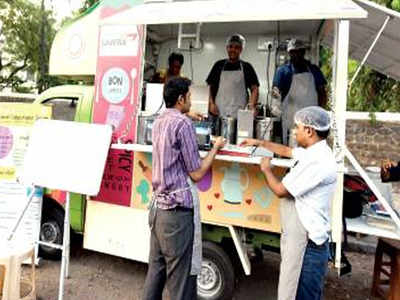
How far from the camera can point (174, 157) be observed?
2.59m

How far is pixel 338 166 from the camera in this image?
2.74m

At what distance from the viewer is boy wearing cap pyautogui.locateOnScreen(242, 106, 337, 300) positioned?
8.09 ft

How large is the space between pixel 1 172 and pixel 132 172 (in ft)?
4.79

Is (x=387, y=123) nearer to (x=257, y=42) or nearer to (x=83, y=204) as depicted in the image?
(x=257, y=42)

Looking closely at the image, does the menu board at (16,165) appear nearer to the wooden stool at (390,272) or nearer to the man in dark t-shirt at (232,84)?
the man in dark t-shirt at (232,84)

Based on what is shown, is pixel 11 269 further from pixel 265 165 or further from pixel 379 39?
pixel 379 39

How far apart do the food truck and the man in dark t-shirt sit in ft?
1.00

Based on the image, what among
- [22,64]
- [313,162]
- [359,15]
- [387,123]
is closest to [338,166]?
[313,162]

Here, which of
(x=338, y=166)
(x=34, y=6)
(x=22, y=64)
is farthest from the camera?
(x=22, y=64)

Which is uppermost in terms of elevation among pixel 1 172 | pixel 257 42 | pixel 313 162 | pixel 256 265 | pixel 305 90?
pixel 257 42

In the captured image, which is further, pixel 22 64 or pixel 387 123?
pixel 22 64

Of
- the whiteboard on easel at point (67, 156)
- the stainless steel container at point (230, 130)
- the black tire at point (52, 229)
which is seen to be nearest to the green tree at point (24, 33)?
the black tire at point (52, 229)

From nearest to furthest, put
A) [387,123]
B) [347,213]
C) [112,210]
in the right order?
[347,213]
[112,210]
[387,123]

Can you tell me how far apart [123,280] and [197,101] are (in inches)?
77.1
